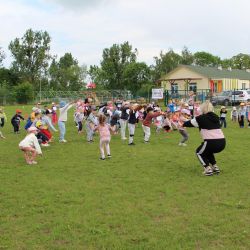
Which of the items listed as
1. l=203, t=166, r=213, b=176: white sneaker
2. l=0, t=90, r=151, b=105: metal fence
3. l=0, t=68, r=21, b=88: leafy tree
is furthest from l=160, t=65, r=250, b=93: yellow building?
l=203, t=166, r=213, b=176: white sneaker

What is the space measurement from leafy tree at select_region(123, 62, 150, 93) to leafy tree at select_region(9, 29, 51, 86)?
20.2 m

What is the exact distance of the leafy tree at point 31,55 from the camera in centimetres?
7650

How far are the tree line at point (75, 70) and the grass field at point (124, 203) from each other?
162 ft

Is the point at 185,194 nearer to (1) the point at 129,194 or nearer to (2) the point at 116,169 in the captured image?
(1) the point at 129,194

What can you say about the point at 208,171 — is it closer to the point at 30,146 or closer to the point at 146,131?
the point at 30,146

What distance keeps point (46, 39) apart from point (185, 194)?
248 feet

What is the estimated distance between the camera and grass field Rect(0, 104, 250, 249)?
5.77m

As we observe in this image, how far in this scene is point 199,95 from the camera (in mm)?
40719

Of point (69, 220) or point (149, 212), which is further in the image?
point (149, 212)

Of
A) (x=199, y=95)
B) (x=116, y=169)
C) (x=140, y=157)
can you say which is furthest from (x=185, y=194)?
(x=199, y=95)

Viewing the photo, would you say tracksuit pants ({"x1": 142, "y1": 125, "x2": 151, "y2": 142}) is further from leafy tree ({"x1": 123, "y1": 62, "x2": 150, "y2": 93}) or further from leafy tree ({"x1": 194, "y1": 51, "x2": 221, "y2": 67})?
leafy tree ({"x1": 194, "y1": 51, "x2": 221, "y2": 67})

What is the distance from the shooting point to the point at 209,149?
987cm

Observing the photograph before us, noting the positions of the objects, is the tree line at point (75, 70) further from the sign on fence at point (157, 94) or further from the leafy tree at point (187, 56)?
the sign on fence at point (157, 94)

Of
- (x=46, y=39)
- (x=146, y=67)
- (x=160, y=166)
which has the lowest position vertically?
(x=160, y=166)
